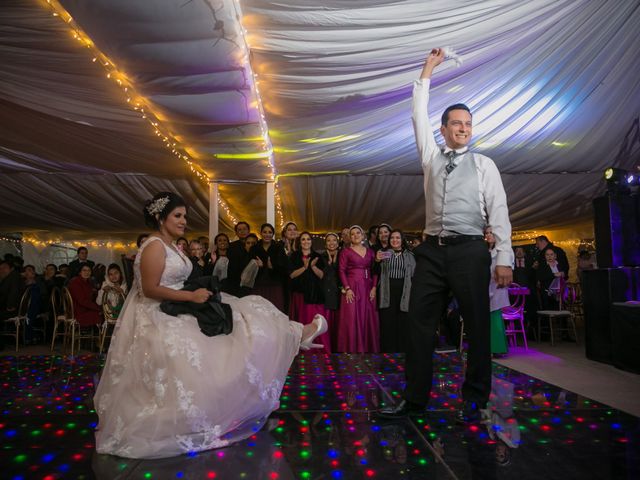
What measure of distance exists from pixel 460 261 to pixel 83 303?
5.36m

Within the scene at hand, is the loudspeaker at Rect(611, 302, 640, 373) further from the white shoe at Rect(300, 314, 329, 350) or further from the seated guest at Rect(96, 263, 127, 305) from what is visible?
the seated guest at Rect(96, 263, 127, 305)

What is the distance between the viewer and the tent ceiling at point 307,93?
3354 mm

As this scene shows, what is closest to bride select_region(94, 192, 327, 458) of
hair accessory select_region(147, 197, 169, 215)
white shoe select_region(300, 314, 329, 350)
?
hair accessory select_region(147, 197, 169, 215)

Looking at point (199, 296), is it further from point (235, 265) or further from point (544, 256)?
point (544, 256)

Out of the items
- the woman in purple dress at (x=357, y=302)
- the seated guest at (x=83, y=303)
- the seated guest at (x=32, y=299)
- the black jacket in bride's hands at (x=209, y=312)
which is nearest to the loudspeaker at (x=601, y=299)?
the woman in purple dress at (x=357, y=302)

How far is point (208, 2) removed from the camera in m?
2.98

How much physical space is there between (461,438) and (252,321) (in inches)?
42.1

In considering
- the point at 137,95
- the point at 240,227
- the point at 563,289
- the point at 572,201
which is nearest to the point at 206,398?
the point at 137,95

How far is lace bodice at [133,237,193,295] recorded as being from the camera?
2.36 m

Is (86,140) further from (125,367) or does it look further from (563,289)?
(563,289)

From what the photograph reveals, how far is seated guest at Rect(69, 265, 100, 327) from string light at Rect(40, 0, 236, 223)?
2.04 metres

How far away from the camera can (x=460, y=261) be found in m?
2.32

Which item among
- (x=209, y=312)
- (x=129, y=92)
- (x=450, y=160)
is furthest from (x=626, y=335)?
(x=129, y=92)

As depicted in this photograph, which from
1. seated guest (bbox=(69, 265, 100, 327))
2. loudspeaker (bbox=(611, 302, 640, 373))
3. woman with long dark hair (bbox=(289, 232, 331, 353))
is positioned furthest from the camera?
seated guest (bbox=(69, 265, 100, 327))
